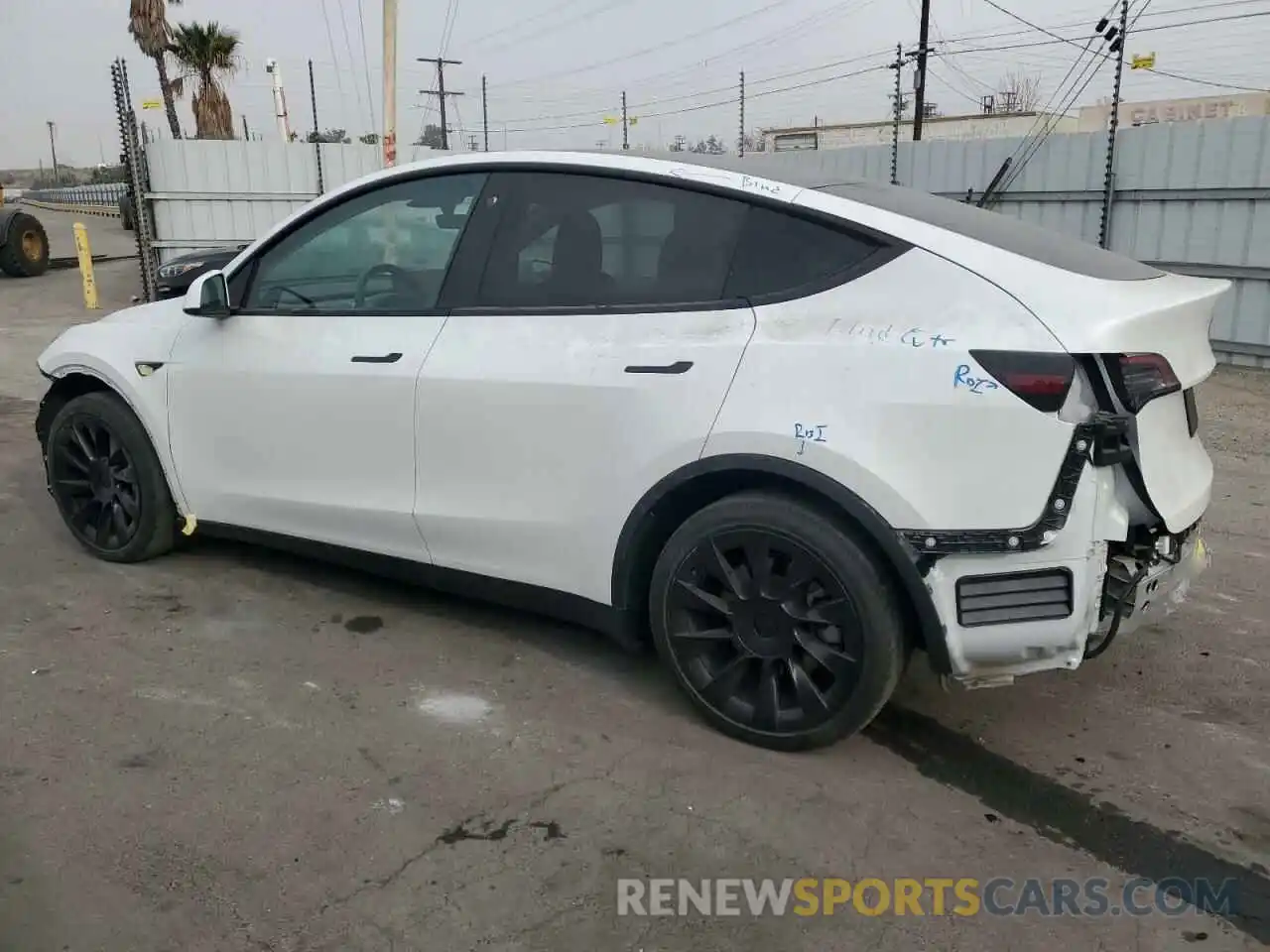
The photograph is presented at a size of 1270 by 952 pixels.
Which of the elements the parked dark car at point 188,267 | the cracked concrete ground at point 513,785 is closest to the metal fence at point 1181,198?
the cracked concrete ground at point 513,785

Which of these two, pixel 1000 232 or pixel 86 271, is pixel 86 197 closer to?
pixel 86 271

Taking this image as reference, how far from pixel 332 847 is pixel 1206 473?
2764 millimetres

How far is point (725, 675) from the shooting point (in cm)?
320

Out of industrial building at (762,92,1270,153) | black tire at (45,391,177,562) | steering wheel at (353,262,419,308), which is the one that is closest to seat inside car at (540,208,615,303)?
steering wheel at (353,262,419,308)

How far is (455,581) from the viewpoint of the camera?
12.4 feet

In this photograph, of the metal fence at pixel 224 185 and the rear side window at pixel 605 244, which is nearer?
the rear side window at pixel 605 244

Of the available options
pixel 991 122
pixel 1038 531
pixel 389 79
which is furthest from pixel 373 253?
pixel 991 122

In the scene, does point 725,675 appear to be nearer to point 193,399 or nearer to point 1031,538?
point 1031,538

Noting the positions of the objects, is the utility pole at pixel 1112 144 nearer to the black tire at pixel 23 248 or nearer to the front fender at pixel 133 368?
the front fender at pixel 133 368

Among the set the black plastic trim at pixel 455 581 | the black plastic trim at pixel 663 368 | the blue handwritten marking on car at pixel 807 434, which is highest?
the black plastic trim at pixel 663 368

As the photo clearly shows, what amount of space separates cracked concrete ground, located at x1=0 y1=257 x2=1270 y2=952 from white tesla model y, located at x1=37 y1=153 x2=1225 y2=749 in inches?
12.0

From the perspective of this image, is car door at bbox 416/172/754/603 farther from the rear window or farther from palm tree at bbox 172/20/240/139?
palm tree at bbox 172/20/240/139

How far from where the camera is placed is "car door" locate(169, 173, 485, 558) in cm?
371

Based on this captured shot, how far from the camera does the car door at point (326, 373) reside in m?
3.71
